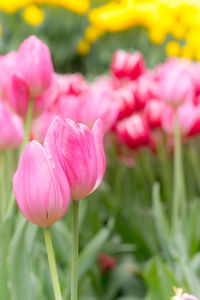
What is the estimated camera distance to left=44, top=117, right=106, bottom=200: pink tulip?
45cm

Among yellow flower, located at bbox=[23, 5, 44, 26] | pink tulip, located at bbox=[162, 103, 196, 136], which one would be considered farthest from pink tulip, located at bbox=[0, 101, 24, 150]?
yellow flower, located at bbox=[23, 5, 44, 26]

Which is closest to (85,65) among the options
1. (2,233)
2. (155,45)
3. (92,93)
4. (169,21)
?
(155,45)

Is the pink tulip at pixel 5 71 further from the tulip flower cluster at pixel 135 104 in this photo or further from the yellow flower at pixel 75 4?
the yellow flower at pixel 75 4

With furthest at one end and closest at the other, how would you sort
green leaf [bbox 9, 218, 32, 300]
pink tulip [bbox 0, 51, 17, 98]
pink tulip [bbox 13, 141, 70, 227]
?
pink tulip [bbox 0, 51, 17, 98] → green leaf [bbox 9, 218, 32, 300] → pink tulip [bbox 13, 141, 70, 227]

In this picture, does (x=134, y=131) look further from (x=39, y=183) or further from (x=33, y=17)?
(x=33, y=17)

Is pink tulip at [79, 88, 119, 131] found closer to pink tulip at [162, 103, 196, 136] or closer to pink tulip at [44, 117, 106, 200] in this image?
pink tulip at [162, 103, 196, 136]

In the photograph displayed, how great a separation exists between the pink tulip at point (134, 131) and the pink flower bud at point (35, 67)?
44cm

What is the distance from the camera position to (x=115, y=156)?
1.45 metres

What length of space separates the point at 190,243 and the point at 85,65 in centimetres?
356

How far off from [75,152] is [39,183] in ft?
0.13

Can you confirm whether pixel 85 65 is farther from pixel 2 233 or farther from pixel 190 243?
pixel 2 233

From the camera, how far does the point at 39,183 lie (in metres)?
0.44

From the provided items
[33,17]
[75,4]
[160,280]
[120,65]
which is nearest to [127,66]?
[120,65]

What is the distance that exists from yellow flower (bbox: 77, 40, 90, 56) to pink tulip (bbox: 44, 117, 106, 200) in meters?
3.84
